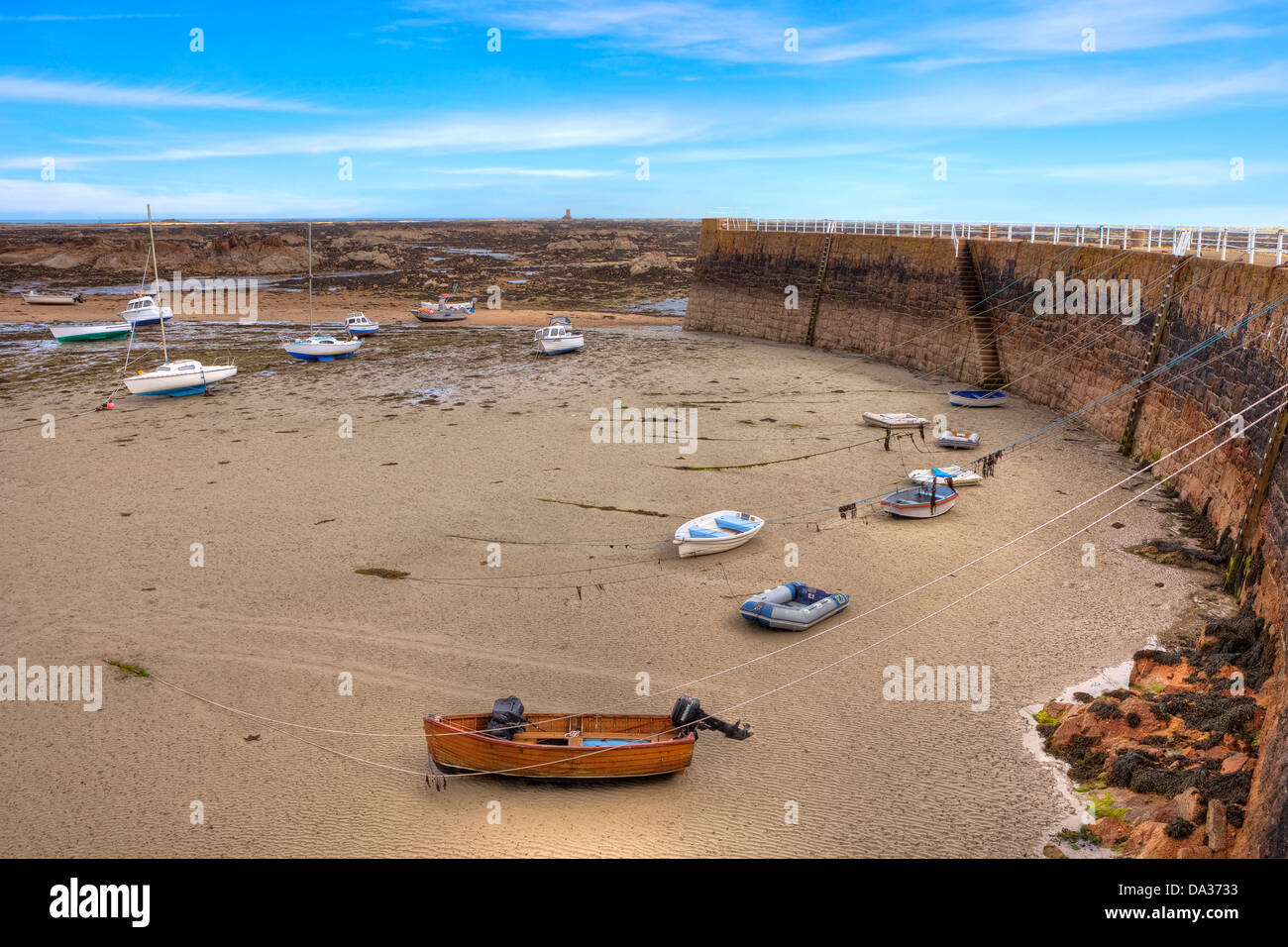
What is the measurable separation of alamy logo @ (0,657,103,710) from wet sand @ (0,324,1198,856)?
0.25 meters

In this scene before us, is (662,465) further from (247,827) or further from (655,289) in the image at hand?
(655,289)

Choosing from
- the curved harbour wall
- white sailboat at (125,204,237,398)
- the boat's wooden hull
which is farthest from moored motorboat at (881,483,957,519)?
white sailboat at (125,204,237,398)

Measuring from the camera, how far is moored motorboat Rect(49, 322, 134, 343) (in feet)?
159

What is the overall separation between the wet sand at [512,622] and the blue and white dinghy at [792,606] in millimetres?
315

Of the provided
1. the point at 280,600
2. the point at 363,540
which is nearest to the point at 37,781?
the point at 280,600

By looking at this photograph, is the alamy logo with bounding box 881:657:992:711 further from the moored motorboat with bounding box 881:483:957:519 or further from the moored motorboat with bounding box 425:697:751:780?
the moored motorboat with bounding box 881:483:957:519

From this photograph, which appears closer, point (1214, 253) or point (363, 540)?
point (363, 540)

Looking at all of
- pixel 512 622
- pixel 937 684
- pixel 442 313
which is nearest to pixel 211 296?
pixel 442 313

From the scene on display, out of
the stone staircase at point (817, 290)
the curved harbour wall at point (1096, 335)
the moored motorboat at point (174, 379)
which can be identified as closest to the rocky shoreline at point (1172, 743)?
the curved harbour wall at point (1096, 335)

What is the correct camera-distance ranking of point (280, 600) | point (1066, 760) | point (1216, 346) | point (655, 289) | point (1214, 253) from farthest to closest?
point (655, 289) → point (1214, 253) → point (1216, 346) → point (280, 600) → point (1066, 760)

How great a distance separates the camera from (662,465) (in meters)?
25.5

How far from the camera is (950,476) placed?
A: 22797 millimetres

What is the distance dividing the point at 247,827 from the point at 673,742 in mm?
5484

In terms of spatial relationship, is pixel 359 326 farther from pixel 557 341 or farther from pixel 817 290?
pixel 817 290
